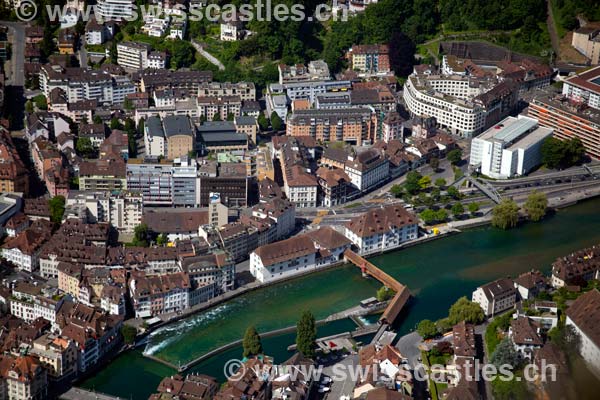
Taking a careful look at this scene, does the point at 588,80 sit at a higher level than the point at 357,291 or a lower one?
higher

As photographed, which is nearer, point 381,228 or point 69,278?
point 69,278

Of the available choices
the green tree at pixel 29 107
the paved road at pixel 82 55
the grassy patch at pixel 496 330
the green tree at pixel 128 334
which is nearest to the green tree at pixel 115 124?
the green tree at pixel 29 107

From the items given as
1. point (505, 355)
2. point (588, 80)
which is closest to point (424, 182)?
point (588, 80)

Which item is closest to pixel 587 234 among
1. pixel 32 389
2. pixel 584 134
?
pixel 584 134

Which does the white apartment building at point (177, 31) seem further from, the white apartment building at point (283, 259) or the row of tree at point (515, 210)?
the row of tree at point (515, 210)

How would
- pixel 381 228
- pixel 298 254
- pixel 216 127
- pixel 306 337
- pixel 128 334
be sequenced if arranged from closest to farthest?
pixel 306 337, pixel 128 334, pixel 298 254, pixel 381 228, pixel 216 127

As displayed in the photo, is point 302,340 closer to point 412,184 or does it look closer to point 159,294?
point 159,294

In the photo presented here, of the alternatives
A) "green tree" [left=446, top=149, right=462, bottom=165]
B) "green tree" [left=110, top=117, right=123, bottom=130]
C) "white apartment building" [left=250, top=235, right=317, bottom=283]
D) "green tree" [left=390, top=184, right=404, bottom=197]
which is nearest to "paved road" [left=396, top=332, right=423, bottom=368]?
"white apartment building" [left=250, top=235, right=317, bottom=283]

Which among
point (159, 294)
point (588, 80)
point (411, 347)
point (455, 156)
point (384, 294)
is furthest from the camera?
point (588, 80)
